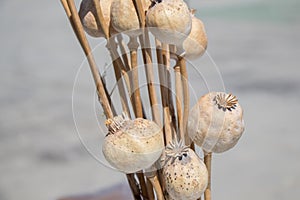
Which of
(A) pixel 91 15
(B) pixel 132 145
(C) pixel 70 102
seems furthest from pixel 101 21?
(C) pixel 70 102

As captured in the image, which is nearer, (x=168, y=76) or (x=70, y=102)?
(x=168, y=76)

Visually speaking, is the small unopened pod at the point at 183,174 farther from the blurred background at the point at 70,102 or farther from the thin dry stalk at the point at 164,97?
the blurred background at the point at 70,102

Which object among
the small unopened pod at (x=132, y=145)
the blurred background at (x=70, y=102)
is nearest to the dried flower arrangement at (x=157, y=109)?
the small unopened pod at (x=132, y=145)

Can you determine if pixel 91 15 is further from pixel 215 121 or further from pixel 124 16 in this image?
pixel 215 121

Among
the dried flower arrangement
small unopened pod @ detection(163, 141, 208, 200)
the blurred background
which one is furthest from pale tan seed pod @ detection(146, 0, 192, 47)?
the blurred background

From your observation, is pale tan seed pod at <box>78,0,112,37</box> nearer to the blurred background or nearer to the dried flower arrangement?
the dried flower arrangement

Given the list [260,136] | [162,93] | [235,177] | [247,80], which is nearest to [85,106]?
[162,93]
